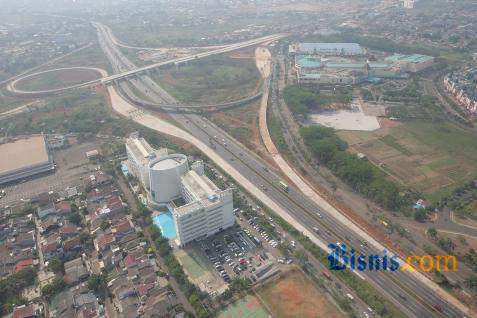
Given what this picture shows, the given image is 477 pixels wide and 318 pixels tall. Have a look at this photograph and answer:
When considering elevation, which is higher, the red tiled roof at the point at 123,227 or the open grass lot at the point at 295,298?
the red tiled roof at the point at 123,227

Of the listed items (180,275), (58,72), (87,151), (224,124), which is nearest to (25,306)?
(180,275)

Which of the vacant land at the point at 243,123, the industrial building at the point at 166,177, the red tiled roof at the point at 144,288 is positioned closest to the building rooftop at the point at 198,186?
the industrial building at the point at 166,177

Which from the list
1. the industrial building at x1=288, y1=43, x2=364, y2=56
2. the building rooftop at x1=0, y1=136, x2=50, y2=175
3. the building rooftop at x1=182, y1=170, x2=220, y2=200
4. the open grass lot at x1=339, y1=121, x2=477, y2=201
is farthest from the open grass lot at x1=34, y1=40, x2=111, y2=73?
the open grass lot at x1=339, y1=121, x2=477, y2=201

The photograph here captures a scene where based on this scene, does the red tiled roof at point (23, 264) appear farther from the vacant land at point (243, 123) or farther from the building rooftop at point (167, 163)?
the vacant land at point (243, 123)

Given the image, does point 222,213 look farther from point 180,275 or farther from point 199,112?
point 199,112

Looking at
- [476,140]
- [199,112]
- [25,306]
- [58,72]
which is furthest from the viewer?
[58,72]

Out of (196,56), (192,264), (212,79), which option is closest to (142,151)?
(192,264)

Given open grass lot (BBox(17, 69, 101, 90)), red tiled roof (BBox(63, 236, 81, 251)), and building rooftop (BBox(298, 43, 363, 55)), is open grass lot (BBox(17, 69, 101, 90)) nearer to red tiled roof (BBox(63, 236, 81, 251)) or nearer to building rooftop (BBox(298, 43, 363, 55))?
building rooftop (BBox(298, 43, 363, 55))
